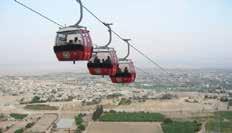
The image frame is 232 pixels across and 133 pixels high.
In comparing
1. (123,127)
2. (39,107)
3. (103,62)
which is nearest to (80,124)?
(123,127)

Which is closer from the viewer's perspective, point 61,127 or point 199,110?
point 61,127

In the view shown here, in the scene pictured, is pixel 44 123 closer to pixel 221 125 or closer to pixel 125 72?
pixel 221 125

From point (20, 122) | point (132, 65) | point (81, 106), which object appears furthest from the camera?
point (81, 106)

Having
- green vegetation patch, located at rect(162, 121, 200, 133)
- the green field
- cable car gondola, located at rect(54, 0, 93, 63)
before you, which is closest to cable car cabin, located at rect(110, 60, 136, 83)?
cable car gondola, located at rect(54, 0, 93, 63)

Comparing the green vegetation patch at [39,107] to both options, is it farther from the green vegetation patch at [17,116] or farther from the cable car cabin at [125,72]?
the cable car cabin at [125,72]

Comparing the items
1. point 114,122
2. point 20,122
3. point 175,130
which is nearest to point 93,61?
point 175,130

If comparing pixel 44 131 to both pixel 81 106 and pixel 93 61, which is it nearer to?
pixel 81 106

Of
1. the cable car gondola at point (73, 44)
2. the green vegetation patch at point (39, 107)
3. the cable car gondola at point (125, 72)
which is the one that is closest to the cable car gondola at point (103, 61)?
the cable car gondola at point (73, 44)
